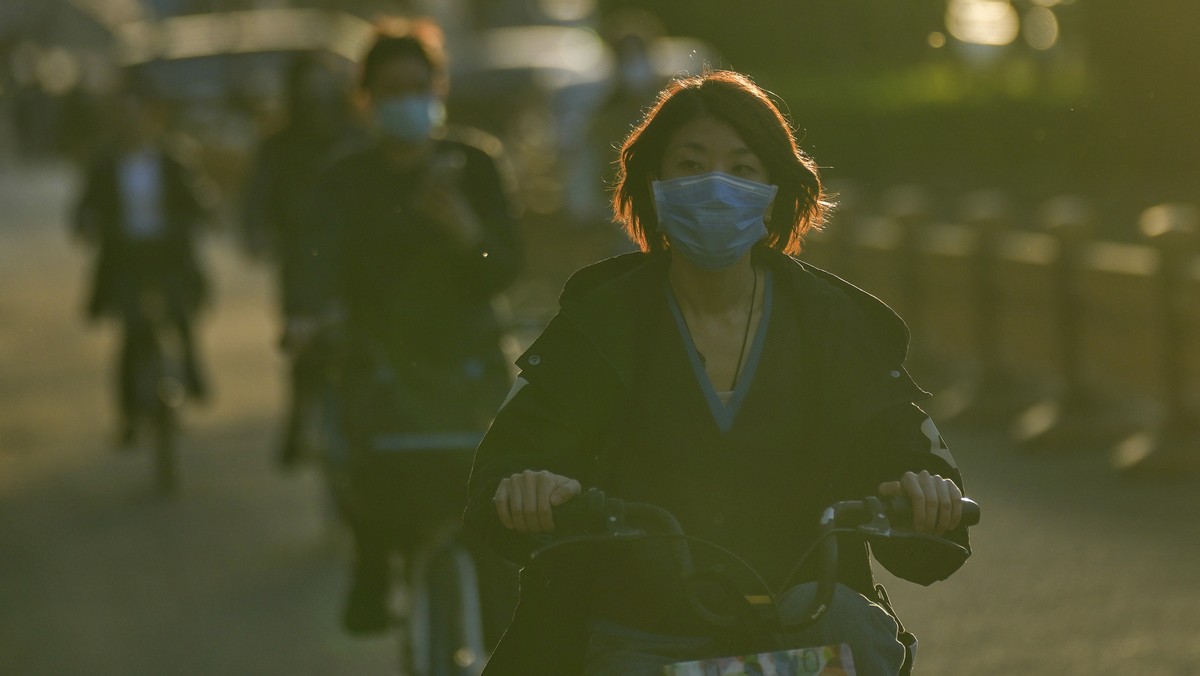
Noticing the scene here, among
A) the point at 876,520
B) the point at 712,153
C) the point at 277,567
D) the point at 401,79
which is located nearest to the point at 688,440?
the point at 876,520

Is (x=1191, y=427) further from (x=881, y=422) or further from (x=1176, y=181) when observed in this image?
(x=1176, y=181)

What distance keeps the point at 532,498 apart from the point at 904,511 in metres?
0.55

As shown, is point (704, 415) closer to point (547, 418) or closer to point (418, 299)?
point (547, 418)

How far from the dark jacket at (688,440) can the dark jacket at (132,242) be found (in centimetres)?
808

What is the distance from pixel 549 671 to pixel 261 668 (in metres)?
4.20

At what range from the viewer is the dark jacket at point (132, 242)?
1109 cm

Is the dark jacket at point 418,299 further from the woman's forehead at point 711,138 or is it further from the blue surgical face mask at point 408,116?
the woman's forehead at point 711,138

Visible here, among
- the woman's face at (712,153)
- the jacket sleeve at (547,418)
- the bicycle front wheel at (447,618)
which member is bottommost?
the bicycle front wheel at (447,618)

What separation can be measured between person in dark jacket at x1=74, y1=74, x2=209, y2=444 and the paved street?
3.23 feet

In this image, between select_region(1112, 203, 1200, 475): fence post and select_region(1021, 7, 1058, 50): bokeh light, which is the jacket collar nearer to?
select_region(1112, 203, 1200, 475): fence post

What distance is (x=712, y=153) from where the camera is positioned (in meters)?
3.35

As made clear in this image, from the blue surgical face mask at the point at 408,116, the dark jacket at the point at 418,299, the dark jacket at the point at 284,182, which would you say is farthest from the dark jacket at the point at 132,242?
the dark jacket at the point at 418,299

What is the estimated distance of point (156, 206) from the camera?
11.1 metres

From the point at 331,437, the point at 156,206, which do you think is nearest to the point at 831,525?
the point at 331,437
